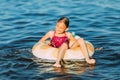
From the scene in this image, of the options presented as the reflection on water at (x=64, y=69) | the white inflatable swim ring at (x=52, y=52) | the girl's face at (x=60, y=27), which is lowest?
the reflection on water at (x=64, y=69)

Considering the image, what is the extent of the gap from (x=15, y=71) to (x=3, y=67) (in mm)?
464

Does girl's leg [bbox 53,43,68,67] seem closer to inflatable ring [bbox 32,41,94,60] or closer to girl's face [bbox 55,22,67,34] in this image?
inflatable ring [bbox 32,41,94,60]

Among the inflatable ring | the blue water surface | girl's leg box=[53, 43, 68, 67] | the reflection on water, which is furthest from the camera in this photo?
the inflatable ring

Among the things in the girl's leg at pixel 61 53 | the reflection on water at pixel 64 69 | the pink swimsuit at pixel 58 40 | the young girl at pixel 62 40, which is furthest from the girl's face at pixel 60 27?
the reflection on water at pixel 64 69

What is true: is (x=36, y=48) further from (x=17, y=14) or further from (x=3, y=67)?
(x=17, y=14)

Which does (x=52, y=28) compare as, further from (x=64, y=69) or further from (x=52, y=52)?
(x=64, y=69)

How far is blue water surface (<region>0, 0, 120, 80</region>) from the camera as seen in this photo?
826cm

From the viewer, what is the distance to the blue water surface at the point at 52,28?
27.1 ft

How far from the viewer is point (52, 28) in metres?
12.9

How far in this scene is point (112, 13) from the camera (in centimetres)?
1522

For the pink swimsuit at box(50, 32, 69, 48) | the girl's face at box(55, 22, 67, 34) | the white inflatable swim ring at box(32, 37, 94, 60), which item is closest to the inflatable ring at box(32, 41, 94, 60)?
the white inflatable swim ring at box(32, 37, 94, 60)

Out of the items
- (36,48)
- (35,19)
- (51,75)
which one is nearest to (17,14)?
(35,19)

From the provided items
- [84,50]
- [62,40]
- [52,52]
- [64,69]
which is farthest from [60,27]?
[64,69]

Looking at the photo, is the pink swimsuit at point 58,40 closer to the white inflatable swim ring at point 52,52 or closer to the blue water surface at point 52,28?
the white inflatable swim ring at point 52,52
